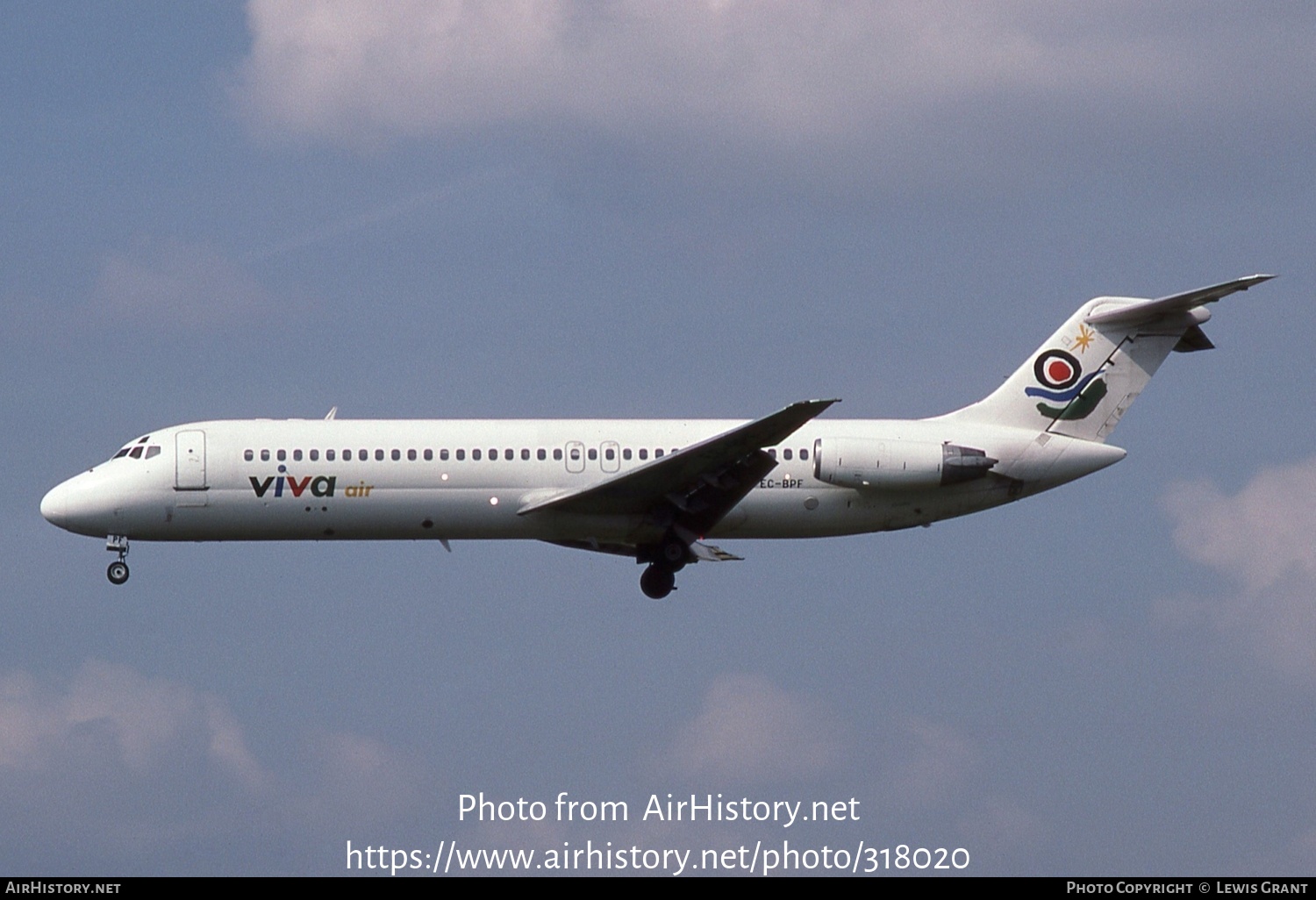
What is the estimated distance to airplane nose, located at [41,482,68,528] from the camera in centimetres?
3725

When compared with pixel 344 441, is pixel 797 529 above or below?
below

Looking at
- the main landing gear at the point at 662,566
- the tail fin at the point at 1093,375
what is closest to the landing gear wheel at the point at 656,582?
the main landing gear at the point at 662,566

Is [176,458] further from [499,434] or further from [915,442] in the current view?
[915,442]

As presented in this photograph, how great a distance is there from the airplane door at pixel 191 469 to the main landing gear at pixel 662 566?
9.27m

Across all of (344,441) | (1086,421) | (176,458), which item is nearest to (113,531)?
(176,458)

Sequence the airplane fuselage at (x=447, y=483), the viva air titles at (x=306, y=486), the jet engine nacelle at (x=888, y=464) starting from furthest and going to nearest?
the airplane fuselage at (x=447, y=483) < the viva air titles at (x=306, y=486) < the jet engine nacelle at (x=888, y=464)

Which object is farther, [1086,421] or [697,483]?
[1086,421]

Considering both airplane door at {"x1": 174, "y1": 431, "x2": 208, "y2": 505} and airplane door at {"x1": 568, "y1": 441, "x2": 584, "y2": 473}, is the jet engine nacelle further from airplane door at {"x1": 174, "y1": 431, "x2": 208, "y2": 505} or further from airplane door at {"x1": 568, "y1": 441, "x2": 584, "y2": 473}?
airplane door at {"x1": 174, "y1": 431, "x2": 208, "y2": 505}

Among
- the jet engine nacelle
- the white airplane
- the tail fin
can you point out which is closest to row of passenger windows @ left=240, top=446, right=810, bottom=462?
the white airplane

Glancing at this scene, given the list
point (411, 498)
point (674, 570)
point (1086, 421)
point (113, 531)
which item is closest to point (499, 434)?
point (411, 498)

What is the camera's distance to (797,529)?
37469mm

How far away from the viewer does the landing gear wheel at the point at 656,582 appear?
38281mm

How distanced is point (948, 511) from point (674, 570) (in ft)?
19.3

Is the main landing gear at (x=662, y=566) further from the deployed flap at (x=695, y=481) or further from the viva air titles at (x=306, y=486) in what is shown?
the viva air titles at (x=306, y=486)
